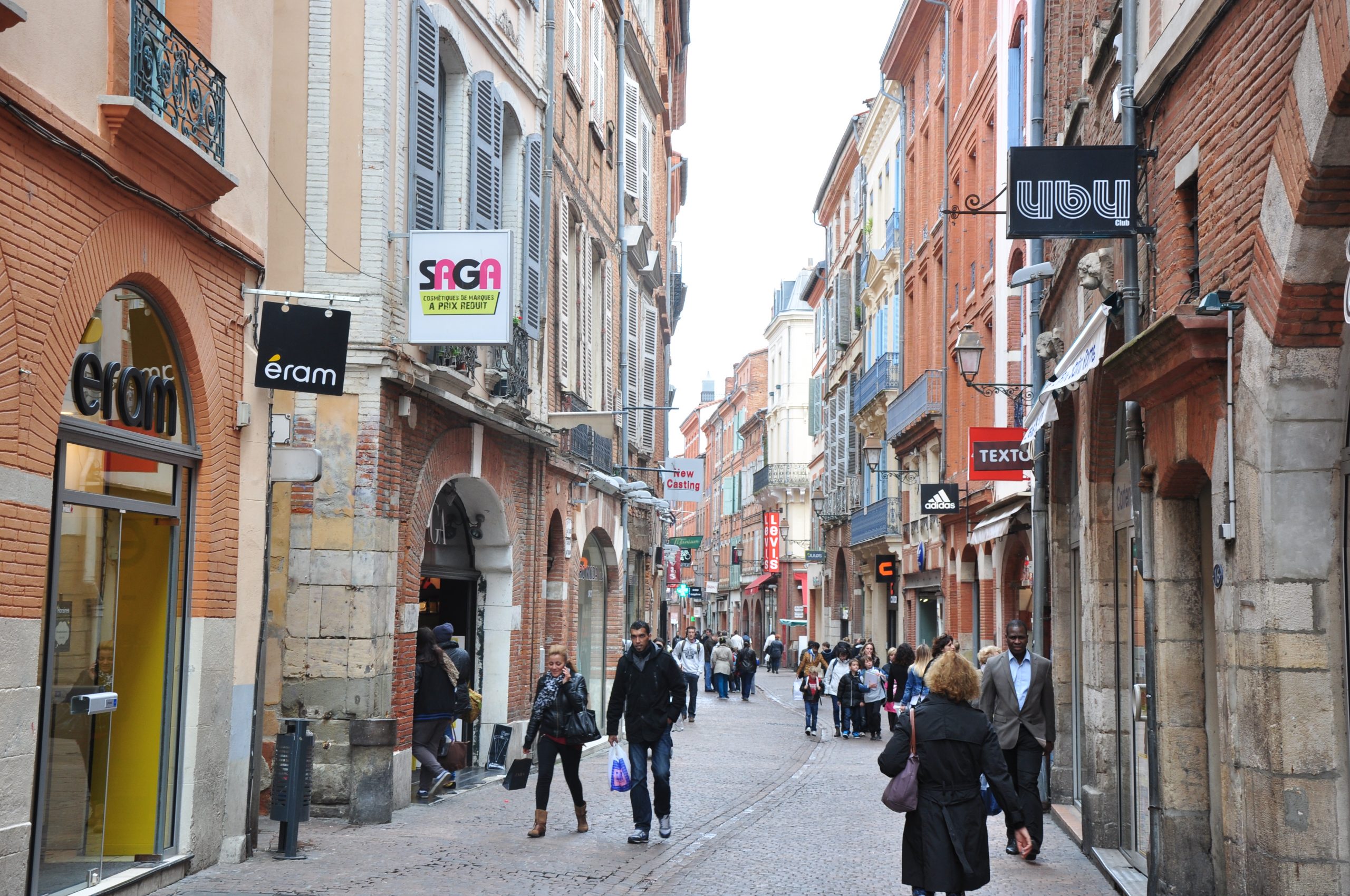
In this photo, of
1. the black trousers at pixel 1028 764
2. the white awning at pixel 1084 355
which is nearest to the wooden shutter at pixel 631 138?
the white awning at pixel 1084 355

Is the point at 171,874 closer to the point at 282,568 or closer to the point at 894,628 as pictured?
the point at 282,568

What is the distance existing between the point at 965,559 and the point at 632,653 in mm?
17580

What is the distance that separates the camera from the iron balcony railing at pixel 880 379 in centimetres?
3878

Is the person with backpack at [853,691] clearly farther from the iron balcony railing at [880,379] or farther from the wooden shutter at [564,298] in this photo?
the iron balcony railing at [880,379]

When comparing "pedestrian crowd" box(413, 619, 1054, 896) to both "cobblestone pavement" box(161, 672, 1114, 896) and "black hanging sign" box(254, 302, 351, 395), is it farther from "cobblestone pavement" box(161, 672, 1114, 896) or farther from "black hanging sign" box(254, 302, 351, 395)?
"black hanging sign" box(254, 302, 351, 395)

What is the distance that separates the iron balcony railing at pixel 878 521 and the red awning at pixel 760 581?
23.2m

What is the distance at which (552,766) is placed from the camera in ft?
40.2

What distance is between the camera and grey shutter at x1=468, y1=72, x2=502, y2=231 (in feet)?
51.5

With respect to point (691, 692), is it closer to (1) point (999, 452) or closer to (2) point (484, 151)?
(1) point (999, 452)

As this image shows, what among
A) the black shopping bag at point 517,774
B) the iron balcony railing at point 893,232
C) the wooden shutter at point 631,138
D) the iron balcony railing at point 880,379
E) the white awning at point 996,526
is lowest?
the black shopping bag at point 517,774

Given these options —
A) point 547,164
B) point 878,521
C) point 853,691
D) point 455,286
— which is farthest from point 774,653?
point 455,286

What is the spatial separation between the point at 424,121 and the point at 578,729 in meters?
6.04

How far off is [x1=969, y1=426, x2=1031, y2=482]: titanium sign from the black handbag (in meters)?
7.13

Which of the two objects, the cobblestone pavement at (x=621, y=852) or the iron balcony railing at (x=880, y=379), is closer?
the cobblestone pavement at (x=621, y=852)
